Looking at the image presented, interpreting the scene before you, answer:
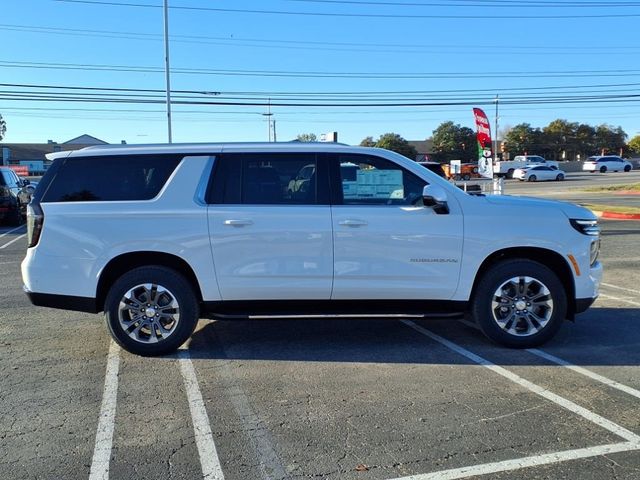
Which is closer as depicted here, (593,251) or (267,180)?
(267,180)

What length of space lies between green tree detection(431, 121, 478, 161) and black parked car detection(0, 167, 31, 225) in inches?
3205

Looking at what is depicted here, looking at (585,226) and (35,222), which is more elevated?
(35,222)

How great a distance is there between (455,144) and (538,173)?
4530 cm

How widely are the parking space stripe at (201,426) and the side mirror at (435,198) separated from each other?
2.53 metres

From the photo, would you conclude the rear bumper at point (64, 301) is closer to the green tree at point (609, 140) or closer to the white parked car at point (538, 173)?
the white parked car at point (538, 173)

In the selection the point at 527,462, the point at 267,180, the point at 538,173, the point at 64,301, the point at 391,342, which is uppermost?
the point at 538,173

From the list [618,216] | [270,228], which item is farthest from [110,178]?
[618,216]

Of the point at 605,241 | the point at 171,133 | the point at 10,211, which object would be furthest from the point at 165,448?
the point at 171,133

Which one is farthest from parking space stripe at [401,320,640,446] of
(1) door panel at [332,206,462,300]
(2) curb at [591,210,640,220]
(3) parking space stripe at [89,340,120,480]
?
(2) curb at [591,210,640,220]

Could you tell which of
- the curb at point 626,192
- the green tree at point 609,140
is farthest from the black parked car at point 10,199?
the green tree at point 609,140

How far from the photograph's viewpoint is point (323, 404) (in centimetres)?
419

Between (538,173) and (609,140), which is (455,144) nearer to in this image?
(609,140)

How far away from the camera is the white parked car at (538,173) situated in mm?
48531

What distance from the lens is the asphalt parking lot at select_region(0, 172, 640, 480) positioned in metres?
3.35
